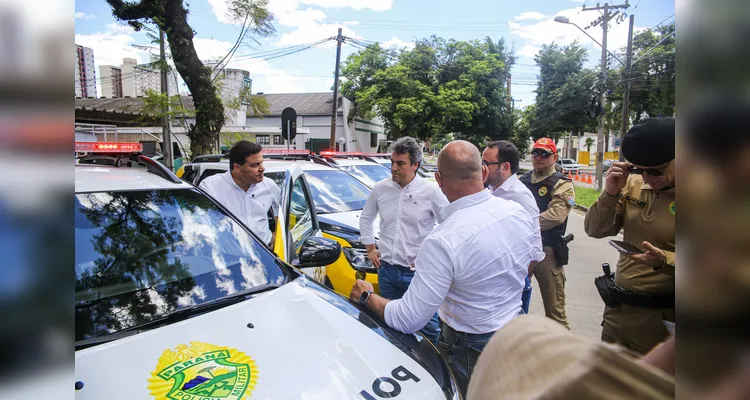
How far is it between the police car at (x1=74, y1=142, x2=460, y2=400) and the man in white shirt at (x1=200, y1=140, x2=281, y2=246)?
99 centimetres

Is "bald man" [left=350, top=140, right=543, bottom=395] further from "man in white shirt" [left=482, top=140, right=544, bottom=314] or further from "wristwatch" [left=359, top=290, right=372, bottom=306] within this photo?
"man in white shirt" [left=482, top=140, right=544, bottom=314]

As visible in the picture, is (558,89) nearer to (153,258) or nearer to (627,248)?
(627,248)

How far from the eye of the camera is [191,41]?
777cm

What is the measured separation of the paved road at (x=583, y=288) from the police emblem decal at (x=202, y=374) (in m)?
2.06

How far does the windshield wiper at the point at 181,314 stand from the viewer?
5.24 feet

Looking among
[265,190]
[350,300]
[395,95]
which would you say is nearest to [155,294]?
[350,300]

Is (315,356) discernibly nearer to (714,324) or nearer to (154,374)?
(154,374)

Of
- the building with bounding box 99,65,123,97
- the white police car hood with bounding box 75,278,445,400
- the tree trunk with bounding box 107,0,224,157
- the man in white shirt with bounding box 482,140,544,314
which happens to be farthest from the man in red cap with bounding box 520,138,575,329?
the tree trunk with bounding box 107,0,224,157

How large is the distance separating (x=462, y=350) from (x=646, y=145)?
1.23m

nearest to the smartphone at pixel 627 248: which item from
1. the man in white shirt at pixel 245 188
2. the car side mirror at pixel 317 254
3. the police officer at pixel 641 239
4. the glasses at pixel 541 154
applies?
the police officer at pixel 641 239

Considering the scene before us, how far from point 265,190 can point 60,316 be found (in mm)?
3125

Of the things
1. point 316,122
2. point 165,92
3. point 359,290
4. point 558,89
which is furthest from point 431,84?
point 359,290

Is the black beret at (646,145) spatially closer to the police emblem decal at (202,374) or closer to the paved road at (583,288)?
the paved road at (583,288)

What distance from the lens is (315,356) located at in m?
1.66
